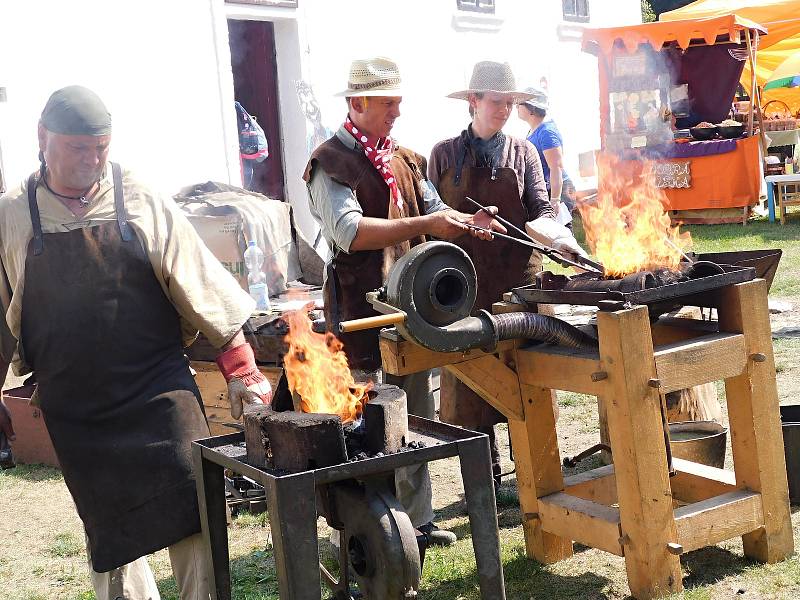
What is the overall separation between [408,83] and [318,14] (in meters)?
1.67

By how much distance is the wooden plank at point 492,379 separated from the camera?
363 centimetres

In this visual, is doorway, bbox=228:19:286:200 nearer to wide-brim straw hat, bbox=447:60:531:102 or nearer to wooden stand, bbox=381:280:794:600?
wide-brim straw hat, bbox=447:60:531:102

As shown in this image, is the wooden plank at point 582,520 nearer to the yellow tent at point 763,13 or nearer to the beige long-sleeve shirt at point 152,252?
the beige long-sleeve shirt at point 152,252

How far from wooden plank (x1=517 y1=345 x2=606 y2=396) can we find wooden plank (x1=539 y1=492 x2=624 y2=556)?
18.6 inches

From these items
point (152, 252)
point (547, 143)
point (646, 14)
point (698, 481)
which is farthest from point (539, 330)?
point (646, 14)

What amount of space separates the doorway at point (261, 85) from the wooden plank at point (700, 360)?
6.86 m

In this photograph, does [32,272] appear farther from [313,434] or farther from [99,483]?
[313,434]

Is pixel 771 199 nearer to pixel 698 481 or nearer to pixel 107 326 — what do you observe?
pixel 698 481

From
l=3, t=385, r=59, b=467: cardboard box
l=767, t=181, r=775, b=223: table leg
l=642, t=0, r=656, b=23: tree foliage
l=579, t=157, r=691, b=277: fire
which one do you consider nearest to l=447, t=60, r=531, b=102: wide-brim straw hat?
l=579, t=157, r=691, b=277: fire

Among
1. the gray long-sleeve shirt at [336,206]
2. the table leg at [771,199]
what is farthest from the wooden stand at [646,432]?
the table leg at [771,199]

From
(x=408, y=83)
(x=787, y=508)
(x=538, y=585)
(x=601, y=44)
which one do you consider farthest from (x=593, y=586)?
(x=601, y=44)

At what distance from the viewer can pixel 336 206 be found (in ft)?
12.4

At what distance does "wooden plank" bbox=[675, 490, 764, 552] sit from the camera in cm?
346

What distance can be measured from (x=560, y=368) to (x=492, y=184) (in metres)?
1.36
